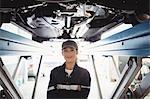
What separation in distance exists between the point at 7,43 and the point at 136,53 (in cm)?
69

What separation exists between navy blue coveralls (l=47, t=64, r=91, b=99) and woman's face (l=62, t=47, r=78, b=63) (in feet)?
0.19

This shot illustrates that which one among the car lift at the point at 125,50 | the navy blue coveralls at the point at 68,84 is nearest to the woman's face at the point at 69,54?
the navy blue coveralls at the point at 68,84

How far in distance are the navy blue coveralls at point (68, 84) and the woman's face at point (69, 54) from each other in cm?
6

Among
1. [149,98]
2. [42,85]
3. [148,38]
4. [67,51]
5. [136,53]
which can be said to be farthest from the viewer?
[42,85]

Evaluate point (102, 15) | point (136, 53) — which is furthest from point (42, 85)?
point (136, 53)

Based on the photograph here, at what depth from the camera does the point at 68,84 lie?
1453mm

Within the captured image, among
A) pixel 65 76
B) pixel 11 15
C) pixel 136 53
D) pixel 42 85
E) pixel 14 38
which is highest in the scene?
pixel 11 15

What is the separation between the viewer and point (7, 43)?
1326mm

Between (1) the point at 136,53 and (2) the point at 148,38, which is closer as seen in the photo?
(2) the point at 148,38

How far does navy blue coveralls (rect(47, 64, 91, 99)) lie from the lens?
1456 mm

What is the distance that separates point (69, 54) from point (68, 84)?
0.60 ft

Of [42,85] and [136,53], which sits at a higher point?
[136,53]

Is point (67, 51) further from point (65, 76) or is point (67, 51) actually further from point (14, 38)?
point (14, 38)

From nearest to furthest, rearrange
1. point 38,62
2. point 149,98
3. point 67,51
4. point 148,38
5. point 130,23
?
point 148,38, point 67,51, point 130,23, point 149,98, point 38,62
